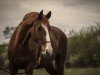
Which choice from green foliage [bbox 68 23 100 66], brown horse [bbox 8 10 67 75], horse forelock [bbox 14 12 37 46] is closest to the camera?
brown horse [bbox 8 10 67 75]

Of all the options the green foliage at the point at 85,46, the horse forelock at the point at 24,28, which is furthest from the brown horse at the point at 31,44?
the green foliage at the point at 85,46

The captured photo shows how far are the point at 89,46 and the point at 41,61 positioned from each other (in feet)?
50.4

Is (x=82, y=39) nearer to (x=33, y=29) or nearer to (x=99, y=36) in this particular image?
(x=99, y=36)

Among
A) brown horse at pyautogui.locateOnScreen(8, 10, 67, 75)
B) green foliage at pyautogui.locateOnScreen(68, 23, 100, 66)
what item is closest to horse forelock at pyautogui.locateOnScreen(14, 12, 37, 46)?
brown horse at pyautogui.locateOnScreen(8, 10, 67, 75)

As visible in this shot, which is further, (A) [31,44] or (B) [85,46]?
(B) [85,46]

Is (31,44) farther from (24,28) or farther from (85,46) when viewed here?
(85,46)

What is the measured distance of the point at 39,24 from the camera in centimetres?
470

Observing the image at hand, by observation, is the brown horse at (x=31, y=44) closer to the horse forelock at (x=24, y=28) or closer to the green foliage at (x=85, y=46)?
the horse forelock at (x=24, y=28)

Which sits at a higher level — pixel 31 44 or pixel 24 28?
pixel 24 28

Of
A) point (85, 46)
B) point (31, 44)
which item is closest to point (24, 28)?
point (31, 44)

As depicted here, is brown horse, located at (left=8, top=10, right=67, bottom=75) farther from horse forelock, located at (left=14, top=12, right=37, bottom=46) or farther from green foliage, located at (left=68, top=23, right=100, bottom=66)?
green foliage, located at (left=68, top=23, right=100, bottom=66)

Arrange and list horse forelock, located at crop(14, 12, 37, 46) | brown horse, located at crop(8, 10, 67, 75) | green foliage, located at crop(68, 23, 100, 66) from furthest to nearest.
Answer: green foliage, located at crop(68, 23, 100, 66)
horse forelock, located at crop(14, 12, 37, 46)
brown horse, located at crop(8, 10, 67, 75)

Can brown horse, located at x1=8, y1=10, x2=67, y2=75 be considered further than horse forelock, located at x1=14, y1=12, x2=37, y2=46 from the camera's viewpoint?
No

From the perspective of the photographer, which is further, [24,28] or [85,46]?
[85,46]
